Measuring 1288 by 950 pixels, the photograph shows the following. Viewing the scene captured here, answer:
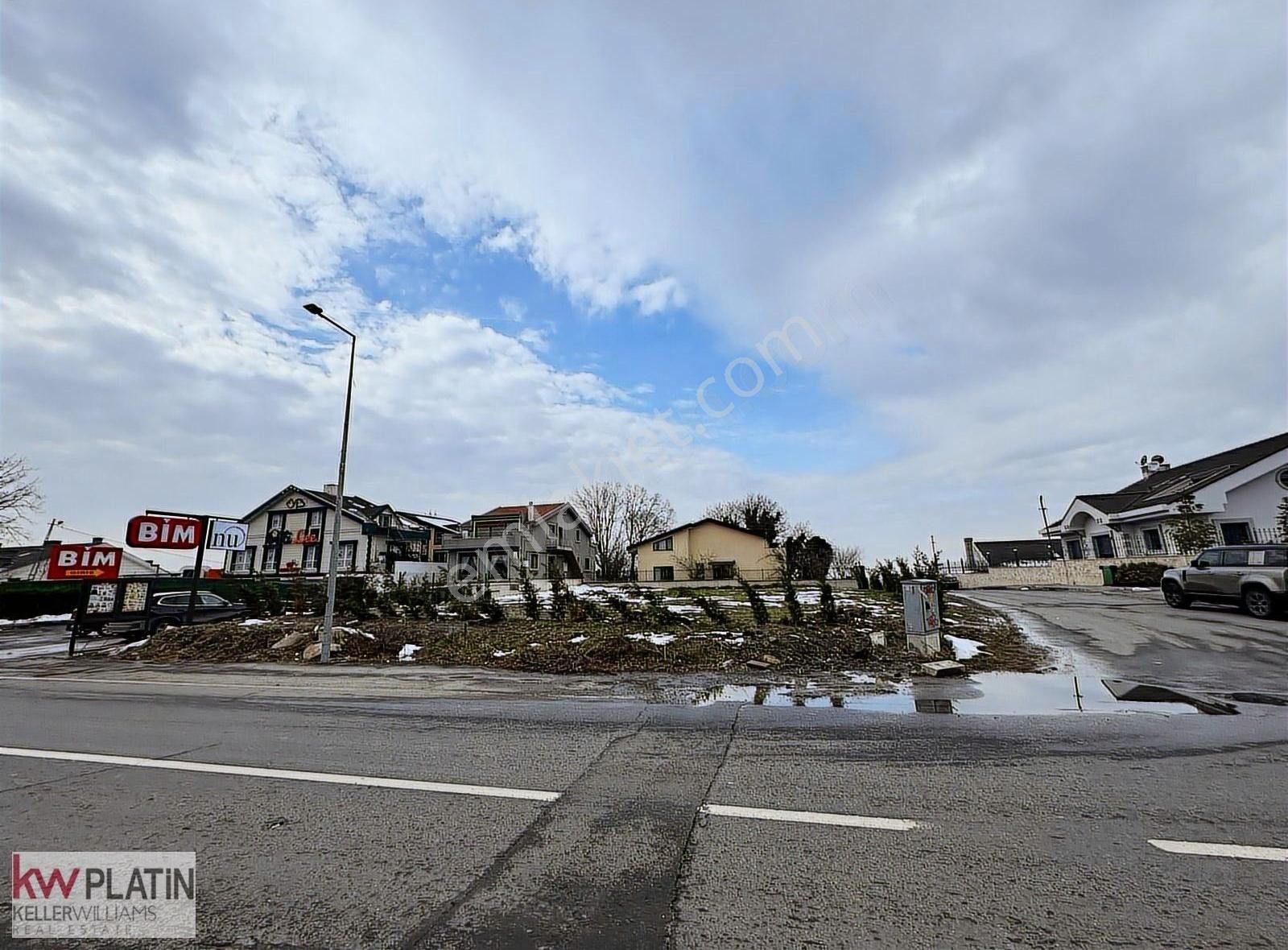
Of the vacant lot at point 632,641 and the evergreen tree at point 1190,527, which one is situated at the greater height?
the evergreen tree at point 1190,527

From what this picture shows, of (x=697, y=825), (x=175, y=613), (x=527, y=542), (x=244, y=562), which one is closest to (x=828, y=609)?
(x=697, y=825)

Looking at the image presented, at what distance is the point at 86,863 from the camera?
11.4ft

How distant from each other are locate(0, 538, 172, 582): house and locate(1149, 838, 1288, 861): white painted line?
193ft

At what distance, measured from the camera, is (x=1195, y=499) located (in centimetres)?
3145

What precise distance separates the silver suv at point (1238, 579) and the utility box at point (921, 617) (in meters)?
11.8

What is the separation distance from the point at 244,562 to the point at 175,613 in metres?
37.7

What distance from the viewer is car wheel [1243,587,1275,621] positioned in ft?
50.9

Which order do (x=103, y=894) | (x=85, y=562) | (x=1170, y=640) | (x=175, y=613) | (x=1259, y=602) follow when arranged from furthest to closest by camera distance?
(x=175, y=613), (x=85, y=562), (x=1259, y=602), (x=1170, y=640), (x=103, y=894)

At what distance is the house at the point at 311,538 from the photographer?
4822 cm

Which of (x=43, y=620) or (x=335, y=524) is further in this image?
(x=43, y=620)

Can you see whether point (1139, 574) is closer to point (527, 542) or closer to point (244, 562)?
point (527, 542)

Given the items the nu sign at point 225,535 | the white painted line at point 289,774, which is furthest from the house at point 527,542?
the white painted line at point 289,774

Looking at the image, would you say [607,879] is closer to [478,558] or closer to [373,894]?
[373,894]

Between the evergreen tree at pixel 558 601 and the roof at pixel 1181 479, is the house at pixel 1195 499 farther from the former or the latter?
the evergreen tree at pixel 558 601
